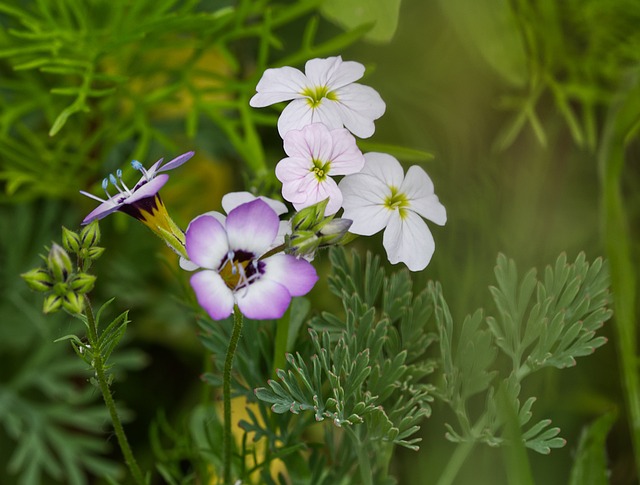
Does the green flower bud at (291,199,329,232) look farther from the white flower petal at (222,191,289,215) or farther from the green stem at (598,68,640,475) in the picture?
the green stem at (598,68,640,475)

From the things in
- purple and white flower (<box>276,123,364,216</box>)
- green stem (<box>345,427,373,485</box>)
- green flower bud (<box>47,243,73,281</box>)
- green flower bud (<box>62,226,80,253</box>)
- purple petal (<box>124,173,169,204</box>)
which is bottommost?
green stem (<box>345,427,373,485</box>)

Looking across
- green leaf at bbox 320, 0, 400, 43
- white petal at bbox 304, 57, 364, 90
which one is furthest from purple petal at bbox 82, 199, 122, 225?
green leaf at bbox 320, 0, 400, 43

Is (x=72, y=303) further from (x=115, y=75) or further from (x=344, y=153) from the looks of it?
(x=115, y=75)

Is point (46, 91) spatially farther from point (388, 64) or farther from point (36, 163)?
point (388, 64)

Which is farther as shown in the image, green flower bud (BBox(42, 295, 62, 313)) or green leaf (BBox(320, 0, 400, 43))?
green leaf (BBox(320, 0, 400, 43))

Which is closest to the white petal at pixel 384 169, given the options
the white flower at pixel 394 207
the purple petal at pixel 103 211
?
the white flower at pixel 394 207

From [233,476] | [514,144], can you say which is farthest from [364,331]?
[514,144]

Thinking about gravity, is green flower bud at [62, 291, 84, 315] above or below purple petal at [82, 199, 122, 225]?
below
